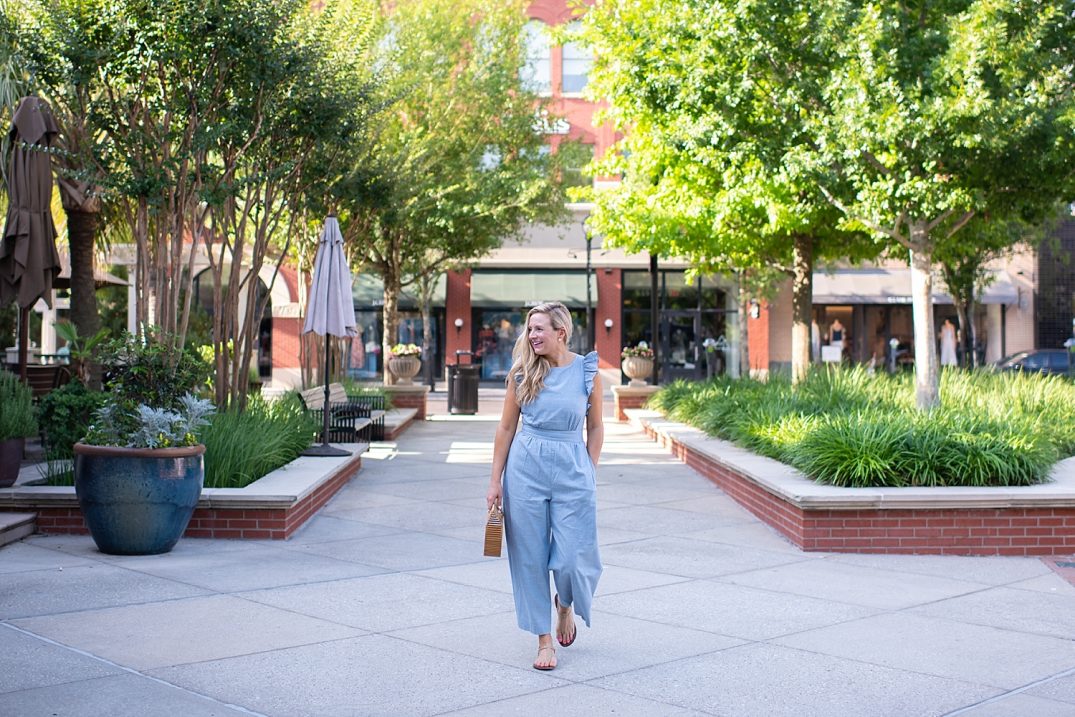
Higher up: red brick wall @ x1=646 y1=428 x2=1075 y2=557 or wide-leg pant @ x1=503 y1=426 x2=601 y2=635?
wide-leg pant @ x1=503 y1=426 x2=601 y2=635

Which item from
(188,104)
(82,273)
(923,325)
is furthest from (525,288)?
(188,104)

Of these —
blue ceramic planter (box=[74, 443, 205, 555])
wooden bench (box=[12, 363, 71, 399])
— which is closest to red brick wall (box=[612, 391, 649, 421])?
wooden bench (box=[12, 363, 71, 399])

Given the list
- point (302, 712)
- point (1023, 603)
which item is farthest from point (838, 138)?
point (302, 712)

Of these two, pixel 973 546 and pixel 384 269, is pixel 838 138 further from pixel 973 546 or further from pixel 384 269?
pixel 384 269

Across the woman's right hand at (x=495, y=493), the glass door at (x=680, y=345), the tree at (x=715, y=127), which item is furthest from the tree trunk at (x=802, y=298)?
the glass door at (x=680, y=345)

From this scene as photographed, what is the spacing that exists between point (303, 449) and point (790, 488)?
5.71 metres

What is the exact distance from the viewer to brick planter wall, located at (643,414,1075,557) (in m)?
9.26

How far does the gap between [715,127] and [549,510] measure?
32.5 feet

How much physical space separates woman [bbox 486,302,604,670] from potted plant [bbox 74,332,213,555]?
3.45m

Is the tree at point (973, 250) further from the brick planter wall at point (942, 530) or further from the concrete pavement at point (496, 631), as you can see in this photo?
the concrete pavement at point (496, 631)

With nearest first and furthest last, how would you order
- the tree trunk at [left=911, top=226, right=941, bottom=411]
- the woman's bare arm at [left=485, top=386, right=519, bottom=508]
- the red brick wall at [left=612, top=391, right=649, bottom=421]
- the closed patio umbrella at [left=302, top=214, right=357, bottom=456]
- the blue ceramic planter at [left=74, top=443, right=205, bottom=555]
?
1. the woman's bare arm at [left=485, top=386, right=519, bottom=508]
2. the blue ceramic planter at [left=74, top=443, right=205, bottom=555]
3. the closed patio umbrella at [left=302, top=214, right=357, bottom=456]
4. the tree trunk at [left=911, top=226, right=941, bottom=411]
5. the red brick wall at [left=612, top=391, right=649, bottom=421]

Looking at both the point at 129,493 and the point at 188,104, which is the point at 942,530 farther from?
the point at 188,104

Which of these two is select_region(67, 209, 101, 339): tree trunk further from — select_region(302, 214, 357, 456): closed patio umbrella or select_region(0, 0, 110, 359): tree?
select_region(302, 214, 357, 456): closed patio umbrella

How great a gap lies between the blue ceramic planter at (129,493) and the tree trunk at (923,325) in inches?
332
